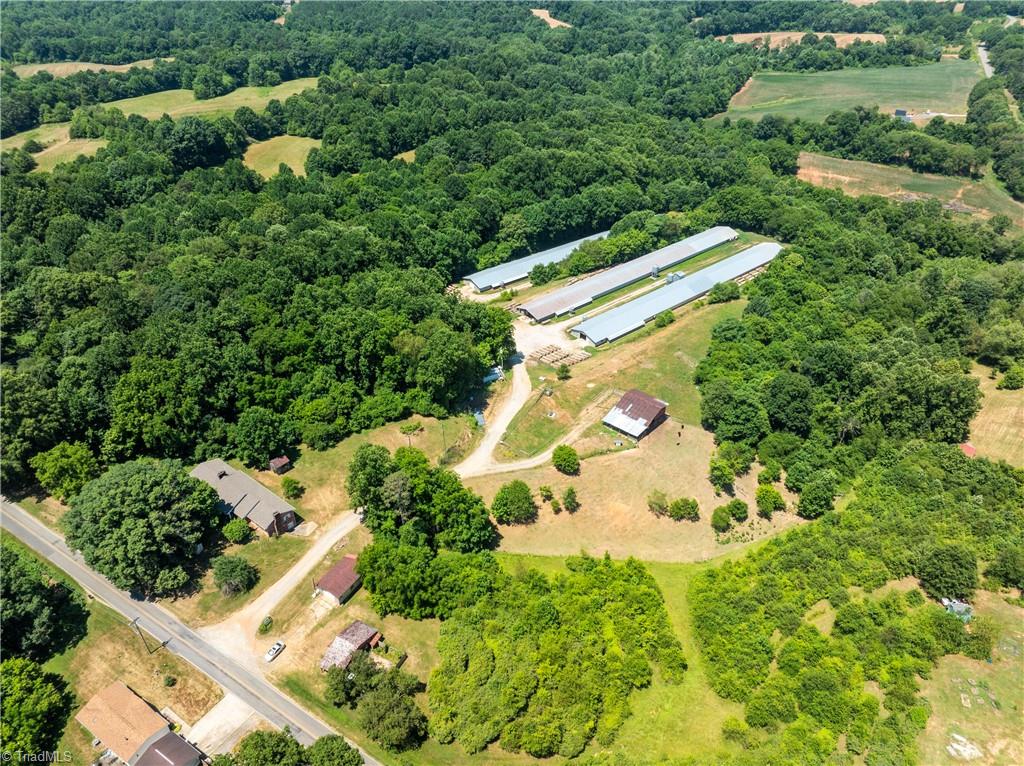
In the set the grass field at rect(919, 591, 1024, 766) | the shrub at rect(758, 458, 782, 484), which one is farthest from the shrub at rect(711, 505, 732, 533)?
the grass field at rect(919, 591, 1024, 766)

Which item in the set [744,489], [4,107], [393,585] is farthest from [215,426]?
[4,107]

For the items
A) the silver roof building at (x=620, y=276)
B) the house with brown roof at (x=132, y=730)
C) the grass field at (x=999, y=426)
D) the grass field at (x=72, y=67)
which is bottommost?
the grass field at (x=999, y=426)

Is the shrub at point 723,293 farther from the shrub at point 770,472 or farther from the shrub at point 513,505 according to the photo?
the shrub at point 513,505

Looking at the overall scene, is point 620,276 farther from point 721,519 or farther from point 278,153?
point 278,153

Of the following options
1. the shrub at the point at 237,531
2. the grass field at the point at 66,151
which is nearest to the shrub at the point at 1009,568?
the shrub at the point at 237,531

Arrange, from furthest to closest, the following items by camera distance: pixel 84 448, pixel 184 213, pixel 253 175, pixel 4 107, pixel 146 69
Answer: pixel 146 69 → pixel 4 107 → pixel 253 175 → pixel 184 213 → pixel 84 448

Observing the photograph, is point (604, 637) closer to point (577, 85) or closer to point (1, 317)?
point (1, 317)

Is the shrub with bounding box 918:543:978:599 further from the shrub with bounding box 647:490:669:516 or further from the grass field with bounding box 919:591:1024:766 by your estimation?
the shrub with bounding box 647:490:669:516
